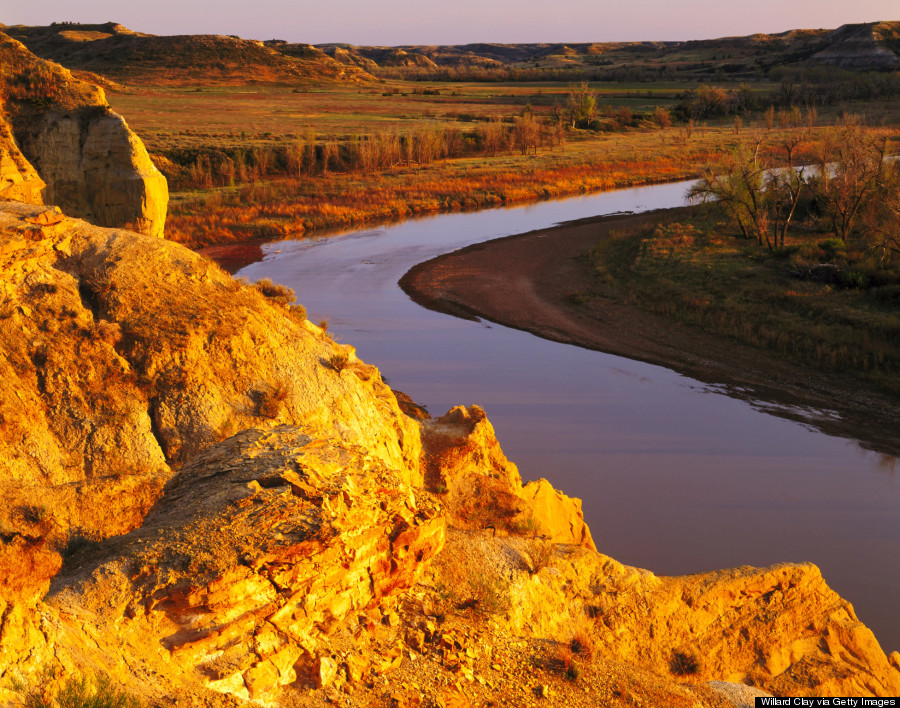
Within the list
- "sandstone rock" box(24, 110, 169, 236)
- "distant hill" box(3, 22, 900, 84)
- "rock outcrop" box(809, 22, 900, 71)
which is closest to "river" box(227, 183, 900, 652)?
"sandstone rock" box(24, 110, 169, 236)

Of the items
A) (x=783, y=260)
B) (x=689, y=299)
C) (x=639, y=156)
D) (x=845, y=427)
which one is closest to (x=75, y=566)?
(x=845, y=427)

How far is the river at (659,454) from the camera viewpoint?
562 inches

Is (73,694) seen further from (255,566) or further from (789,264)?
(789,264)

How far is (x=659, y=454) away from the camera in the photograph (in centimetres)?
1822

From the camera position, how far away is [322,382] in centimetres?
1051

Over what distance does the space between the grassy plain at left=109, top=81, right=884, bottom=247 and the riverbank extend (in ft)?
37.6

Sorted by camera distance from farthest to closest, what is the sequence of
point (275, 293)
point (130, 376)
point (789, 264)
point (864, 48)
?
point (864, 48), point (789, 264), point (275, 293), point (130, 376)

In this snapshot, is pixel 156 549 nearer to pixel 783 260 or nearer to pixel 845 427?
pixel 845 427

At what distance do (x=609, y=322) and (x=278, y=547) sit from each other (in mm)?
22572

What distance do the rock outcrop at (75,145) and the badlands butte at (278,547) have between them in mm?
4397

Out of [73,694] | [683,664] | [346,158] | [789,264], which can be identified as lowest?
[683,664]

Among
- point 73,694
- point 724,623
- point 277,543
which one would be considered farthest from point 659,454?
point 73,694

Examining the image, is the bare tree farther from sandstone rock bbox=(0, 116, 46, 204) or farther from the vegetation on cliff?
sandstone rock bbox=(0, 116, 46, 204)

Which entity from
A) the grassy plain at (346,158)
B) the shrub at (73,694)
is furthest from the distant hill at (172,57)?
the shrub at (73,694)
